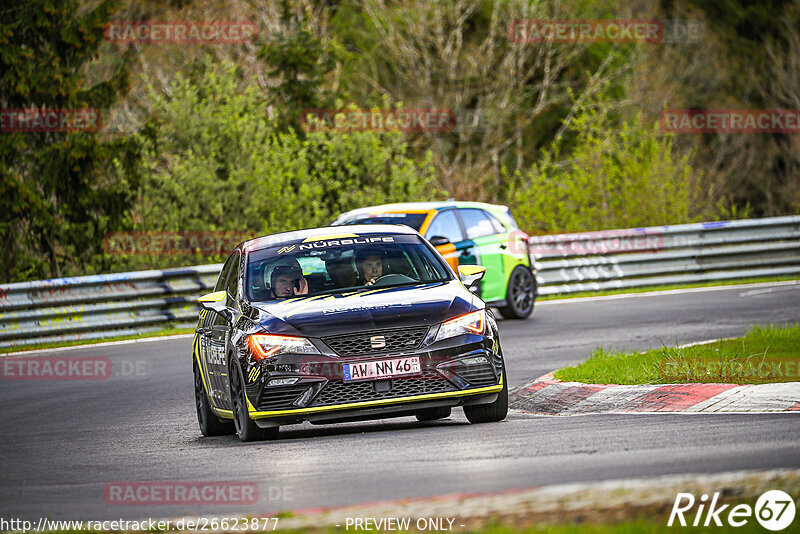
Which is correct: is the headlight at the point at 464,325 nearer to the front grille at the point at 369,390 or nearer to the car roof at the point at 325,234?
the front grille at the point at 369,390

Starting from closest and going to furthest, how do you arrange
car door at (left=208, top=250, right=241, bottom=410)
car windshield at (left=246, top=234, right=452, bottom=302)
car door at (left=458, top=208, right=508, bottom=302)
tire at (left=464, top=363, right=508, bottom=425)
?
tire at (left=464, top=363, right=508, bottom=425)
car door at (left=208, top=250, right=241, bottom=410)
car windshield at (left=246, top=234, right=452, bottom=302)
car door at (left=458, top=208, right=508, bottom=302)

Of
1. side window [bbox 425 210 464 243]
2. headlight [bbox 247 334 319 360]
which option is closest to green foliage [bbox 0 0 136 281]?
side window [bbox 425 210 464 243]

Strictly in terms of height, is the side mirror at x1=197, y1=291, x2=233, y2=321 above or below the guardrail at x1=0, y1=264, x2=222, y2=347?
above

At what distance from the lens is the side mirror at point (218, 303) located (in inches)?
440

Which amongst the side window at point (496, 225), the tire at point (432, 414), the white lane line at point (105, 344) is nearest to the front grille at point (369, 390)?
the tire at point (432, 414)

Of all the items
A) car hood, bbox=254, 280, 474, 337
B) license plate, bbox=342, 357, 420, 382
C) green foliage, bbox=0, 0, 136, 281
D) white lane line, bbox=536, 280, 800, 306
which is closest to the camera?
license plate, bbox=342, 357, 420, 382

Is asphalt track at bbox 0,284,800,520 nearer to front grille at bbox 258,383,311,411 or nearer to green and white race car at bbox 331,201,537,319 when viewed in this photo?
front grille at bbox 258,383,311,411

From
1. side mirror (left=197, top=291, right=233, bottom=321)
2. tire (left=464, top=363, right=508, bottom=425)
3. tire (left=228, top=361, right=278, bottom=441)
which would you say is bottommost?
tire (left=464, top=363, right=508, bottom=425)

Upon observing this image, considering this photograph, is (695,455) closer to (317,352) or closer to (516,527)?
(516,527)

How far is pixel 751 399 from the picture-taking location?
10.3 m

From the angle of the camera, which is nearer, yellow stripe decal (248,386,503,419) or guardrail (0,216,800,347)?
yellow stripe decal (248,386,503,419)

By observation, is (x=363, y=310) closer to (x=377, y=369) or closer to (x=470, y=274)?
(x=377, y=369)

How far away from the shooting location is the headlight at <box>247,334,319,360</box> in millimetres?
9961

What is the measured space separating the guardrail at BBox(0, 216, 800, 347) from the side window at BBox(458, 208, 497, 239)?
3590 millimetres
